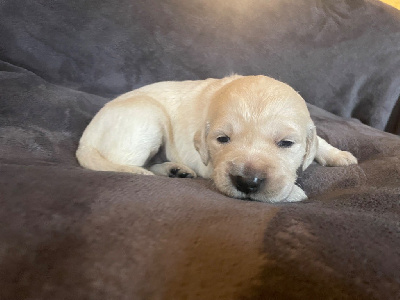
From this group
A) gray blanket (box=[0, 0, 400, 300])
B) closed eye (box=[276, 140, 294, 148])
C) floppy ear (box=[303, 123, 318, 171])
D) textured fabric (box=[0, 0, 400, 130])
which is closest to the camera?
gray blanket (box=[0, 0, 400, 300])

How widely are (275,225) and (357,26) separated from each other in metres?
3.13

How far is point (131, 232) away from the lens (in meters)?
0.96

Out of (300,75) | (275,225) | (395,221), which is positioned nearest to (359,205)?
(395,221)

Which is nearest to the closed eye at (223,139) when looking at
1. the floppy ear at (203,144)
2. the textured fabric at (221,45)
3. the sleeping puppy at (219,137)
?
the sleeping puppy at (219,137)

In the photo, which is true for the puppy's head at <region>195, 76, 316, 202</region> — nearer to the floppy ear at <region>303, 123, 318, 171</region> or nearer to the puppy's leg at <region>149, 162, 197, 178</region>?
the floppy ear at <region>303, 123, 318, 171</region>

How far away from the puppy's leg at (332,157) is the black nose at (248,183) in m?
0.76

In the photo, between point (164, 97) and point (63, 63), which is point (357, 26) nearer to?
point (164, 97)

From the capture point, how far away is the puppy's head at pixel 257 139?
1573mm

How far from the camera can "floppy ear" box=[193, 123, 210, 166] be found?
1996 millimetres

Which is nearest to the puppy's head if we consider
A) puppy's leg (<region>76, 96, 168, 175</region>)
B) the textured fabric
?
puppy's leg (<region>76, 96, 168, 175</region>)

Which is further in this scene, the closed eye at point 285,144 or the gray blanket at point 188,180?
the closed eye at point 285,144

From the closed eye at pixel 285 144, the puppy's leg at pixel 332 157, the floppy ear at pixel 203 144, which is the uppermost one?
the closed eye at pixel 285 144

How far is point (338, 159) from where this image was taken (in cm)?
210

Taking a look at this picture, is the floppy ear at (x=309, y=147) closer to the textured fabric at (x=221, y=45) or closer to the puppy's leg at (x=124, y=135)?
the puppy's leg at (x=124, y=135)
